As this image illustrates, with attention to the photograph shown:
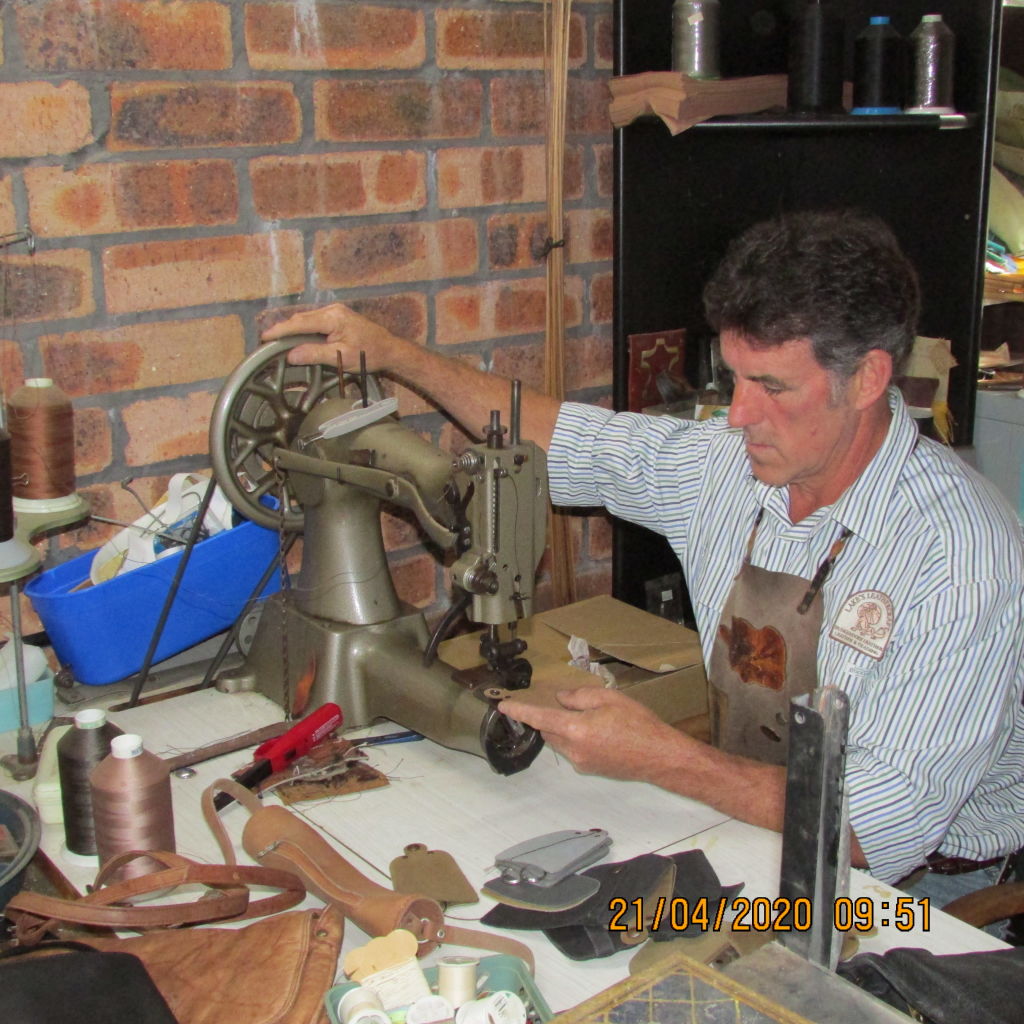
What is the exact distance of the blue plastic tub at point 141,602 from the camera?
175cm

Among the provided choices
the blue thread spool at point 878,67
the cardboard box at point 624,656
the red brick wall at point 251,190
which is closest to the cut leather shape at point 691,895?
the cardboard box at point 624,656

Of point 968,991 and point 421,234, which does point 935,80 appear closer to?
point 421,234

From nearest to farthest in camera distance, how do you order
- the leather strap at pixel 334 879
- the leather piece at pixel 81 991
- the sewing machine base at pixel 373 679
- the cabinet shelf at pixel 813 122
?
the leather piece at pixel 81 991
the leather strap at pixel 334 879
the sewing machine base at pixel 373 679
the cabinet shelf at pixel 813 122

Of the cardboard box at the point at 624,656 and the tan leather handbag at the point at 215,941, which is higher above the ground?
Answer: the tan leather handbag at the point at 215,941

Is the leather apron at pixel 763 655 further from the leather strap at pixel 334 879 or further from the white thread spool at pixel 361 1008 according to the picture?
the white thread spool at pixel 361 1008

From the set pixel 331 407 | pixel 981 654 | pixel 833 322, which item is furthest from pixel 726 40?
pixel 981 654

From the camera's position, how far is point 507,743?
1592mm

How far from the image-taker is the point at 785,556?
1767 mm

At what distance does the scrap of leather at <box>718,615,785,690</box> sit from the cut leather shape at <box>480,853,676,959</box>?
18.3 inches

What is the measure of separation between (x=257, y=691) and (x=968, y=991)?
106 cm

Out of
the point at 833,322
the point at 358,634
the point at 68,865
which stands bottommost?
the point at 68,865

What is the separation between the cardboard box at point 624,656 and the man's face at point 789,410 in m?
0.37

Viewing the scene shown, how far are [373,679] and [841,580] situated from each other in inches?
24.5

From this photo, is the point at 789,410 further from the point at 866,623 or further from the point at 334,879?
the point at 334,879
